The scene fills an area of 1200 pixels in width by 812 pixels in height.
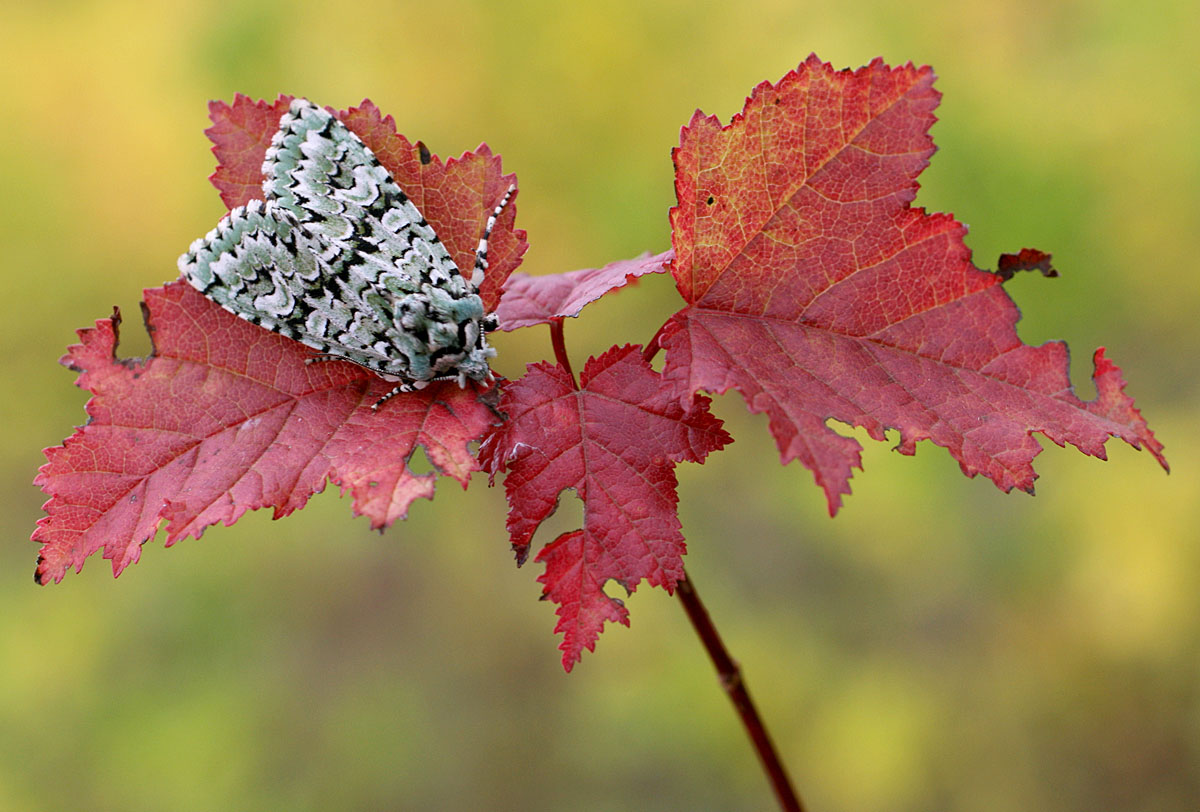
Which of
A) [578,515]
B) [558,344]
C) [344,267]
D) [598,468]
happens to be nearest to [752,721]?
[598,468]

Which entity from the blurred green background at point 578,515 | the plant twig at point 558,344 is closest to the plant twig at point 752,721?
the plant twig at point 558,344

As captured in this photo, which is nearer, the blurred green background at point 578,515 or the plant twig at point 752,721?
the plant twig at point 752,721

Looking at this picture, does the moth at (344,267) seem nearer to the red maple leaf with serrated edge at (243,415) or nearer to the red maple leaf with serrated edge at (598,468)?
the red maple leaf with serrated edge at (243,415)

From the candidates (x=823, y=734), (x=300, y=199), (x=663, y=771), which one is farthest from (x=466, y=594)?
(x=300, y=199)

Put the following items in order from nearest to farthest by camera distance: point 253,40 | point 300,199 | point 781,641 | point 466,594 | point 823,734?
1. point 300,199
2. point 823,734
3. point 781,641
4. point 466,594
5. point 253,40

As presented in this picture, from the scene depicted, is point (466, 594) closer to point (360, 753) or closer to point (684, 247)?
point (360, 753)

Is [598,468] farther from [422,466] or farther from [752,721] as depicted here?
[752,721]

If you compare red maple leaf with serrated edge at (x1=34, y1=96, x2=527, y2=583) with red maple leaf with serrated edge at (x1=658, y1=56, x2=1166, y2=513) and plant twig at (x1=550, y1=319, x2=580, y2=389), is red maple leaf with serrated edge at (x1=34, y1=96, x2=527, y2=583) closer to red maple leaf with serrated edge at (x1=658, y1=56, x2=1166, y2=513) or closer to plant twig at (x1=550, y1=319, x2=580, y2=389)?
plant twig at (x1=550, y1=319, x2=580, y2=389)
